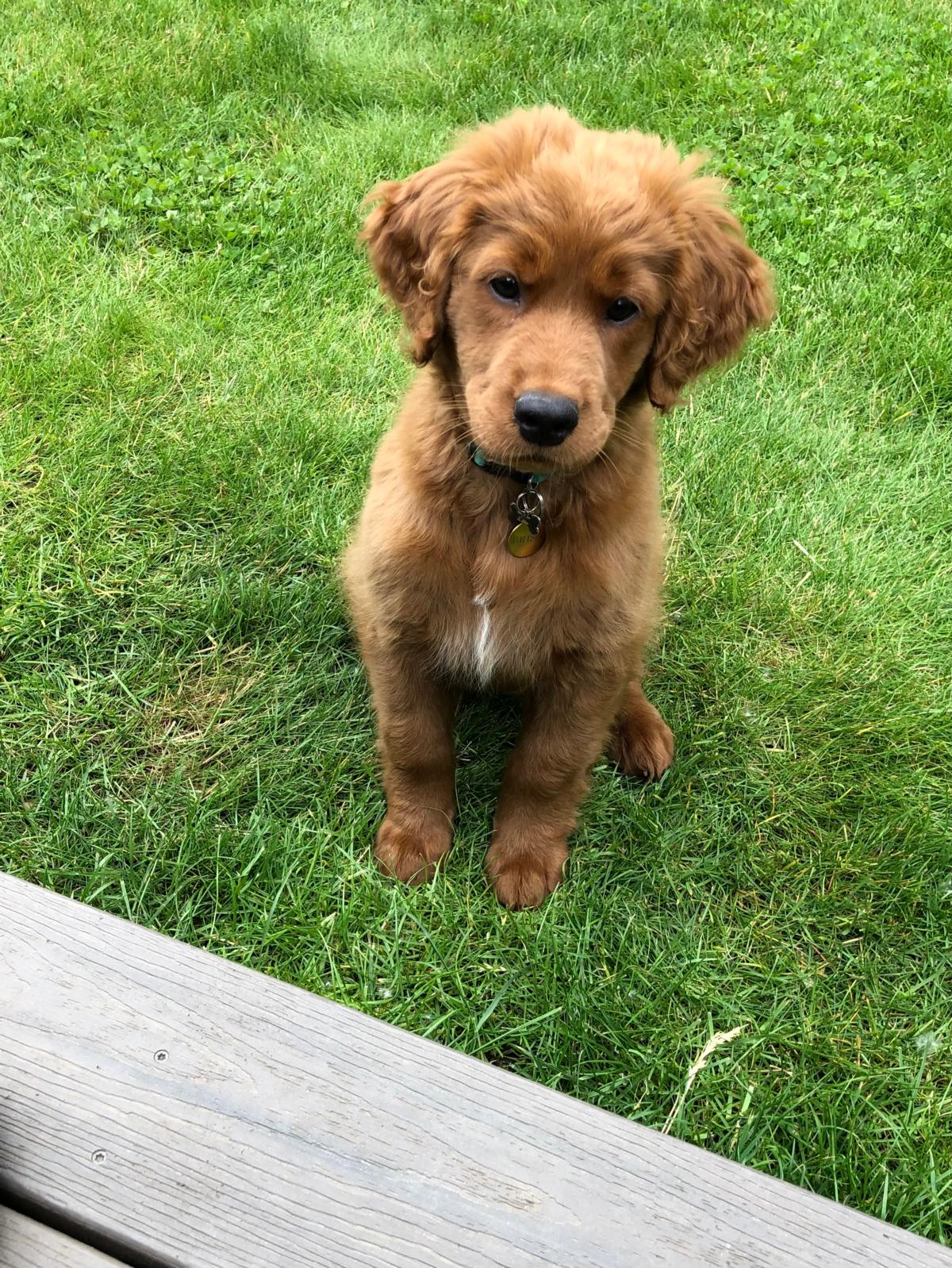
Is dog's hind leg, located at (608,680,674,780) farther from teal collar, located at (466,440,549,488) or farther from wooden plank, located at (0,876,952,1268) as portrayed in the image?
wooden plank, located at (0,876,952,1268)

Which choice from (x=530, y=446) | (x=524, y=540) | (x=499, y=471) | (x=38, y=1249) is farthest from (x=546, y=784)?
(x=38, y=1249)

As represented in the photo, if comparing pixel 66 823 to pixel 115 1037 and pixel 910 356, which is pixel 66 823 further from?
pixel 910 356

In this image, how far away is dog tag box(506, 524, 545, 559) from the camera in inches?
85.7

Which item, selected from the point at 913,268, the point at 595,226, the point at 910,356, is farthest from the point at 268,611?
the point at 913,268

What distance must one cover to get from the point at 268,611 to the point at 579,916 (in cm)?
125

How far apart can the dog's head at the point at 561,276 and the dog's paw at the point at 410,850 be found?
103 centimetres

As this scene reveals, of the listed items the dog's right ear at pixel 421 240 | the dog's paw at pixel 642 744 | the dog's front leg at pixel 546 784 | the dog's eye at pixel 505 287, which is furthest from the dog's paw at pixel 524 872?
the dog's eye at pixel 505 287

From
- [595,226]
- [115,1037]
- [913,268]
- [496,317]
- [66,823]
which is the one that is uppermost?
[595,226]

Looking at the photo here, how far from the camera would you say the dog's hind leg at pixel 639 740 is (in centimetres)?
280

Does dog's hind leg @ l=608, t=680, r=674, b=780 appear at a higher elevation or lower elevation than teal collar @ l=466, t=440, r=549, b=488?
lower

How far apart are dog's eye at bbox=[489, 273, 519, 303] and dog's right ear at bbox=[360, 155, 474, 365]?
0.40 ft

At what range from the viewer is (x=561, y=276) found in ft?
6.40

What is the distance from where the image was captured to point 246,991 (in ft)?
4.97

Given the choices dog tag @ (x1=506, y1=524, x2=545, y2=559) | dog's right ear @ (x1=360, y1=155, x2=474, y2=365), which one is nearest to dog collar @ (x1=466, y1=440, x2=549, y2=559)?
dog tag @ (x1=506, y1=524, x2=545, y2=559)
